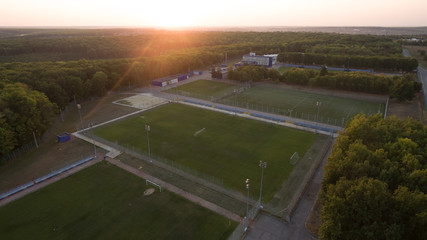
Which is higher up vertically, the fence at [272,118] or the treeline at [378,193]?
the treeline at [378,193]

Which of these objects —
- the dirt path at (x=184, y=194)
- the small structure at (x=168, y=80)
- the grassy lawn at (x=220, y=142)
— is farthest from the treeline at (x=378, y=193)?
the small structure at (x=168, y=80)

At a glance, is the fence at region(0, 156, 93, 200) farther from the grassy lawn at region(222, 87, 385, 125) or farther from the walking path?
the grassy lawn at region(222, 87, 385, 125)

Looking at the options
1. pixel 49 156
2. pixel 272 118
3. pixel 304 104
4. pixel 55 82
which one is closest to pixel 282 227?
pixel 272 118

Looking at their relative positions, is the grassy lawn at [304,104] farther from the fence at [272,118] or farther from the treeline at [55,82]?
the treeline at [55,82]

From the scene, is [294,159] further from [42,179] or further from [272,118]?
[42,179]

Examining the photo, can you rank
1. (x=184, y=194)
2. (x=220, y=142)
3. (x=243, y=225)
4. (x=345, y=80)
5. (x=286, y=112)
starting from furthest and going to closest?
(x=345, y=80), (x=286, y=112), (x=220, y=142), (x=184, y=194), (x=243, y=225)
